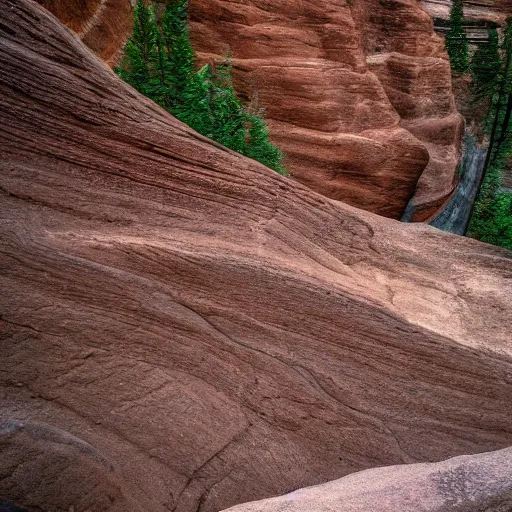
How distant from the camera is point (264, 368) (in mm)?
4812

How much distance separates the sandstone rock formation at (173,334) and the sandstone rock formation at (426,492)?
4.01ft

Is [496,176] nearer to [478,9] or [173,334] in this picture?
[478,9]

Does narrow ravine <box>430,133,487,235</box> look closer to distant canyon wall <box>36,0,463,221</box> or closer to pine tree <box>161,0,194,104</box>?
distant canyon wall <box>36,0,463,221</box>

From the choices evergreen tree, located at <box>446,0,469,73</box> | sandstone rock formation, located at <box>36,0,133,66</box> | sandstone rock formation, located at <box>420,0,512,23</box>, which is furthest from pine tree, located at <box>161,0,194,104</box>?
sandstone rock formation, located at <box>420,0,512,23</box>

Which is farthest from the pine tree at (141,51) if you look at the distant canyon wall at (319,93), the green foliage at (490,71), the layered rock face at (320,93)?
the green foliage at (490,71)

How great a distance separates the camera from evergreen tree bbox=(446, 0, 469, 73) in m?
21.8

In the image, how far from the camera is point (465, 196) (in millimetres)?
16922

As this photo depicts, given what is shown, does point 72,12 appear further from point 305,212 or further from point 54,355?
point 54,355

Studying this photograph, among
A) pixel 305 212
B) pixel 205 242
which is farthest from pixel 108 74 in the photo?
pixel 305 212

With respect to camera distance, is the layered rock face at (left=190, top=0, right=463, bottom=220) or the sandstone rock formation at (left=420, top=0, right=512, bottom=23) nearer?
the layered rock face at (left=190, top=0, right=463, bottom=220)

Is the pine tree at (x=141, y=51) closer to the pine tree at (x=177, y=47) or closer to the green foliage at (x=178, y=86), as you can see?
the green foliage at (x=178, y=86)

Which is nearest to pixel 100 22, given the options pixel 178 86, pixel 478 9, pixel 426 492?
pixel 178 86

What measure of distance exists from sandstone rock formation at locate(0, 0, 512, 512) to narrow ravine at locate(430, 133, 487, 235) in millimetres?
10912

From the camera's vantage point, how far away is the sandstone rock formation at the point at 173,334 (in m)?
4.08
